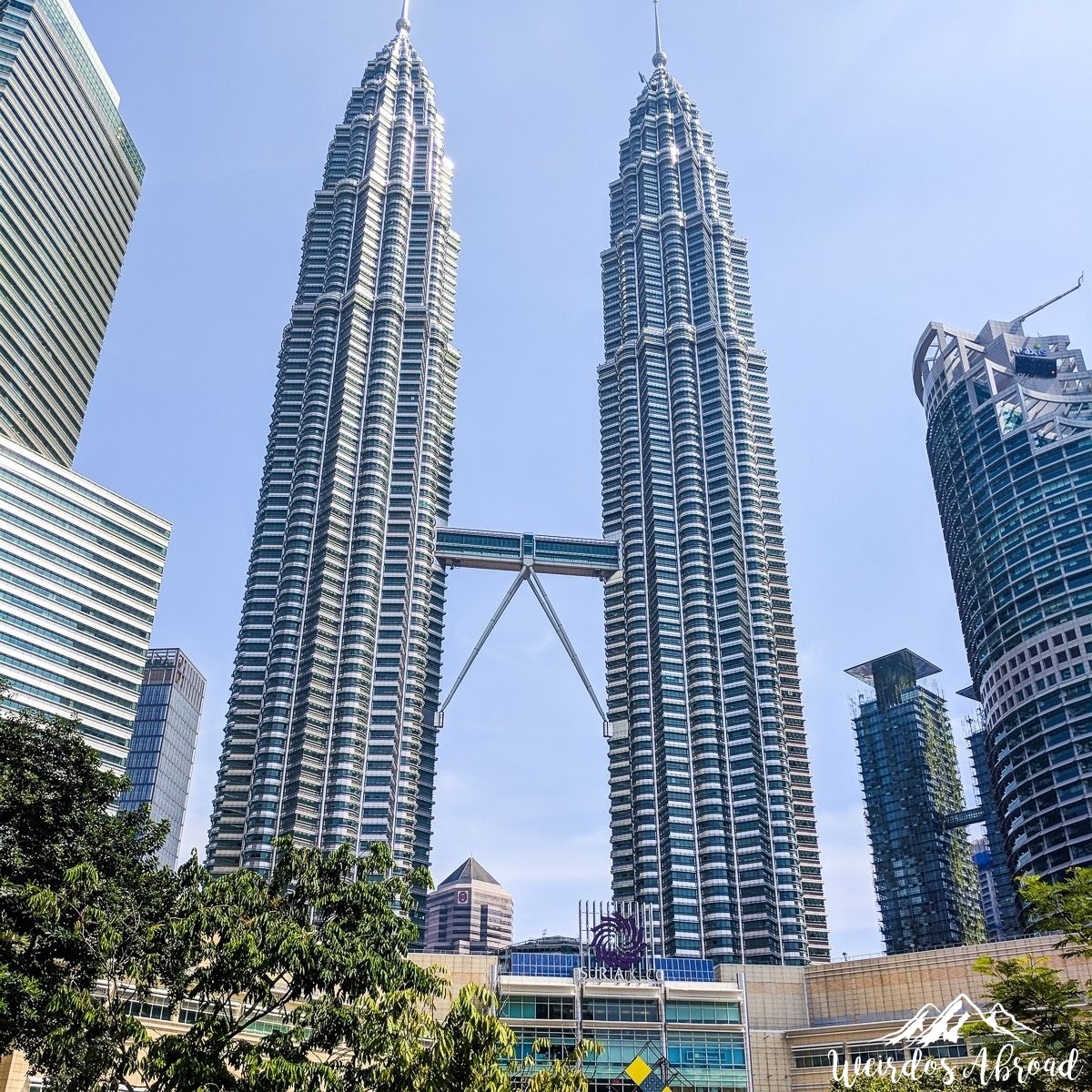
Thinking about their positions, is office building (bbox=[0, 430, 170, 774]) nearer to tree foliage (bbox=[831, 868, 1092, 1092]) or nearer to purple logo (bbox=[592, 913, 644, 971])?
purple logo (bbox=[592, 913, 644, 971])

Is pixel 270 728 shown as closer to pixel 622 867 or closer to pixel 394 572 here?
pixel 394 572

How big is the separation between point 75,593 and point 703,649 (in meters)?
89.1

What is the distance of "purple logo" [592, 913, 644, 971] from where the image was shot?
3711 inches

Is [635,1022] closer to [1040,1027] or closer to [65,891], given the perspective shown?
[65,891]

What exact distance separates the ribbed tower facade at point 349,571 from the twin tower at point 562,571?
14.9 inches

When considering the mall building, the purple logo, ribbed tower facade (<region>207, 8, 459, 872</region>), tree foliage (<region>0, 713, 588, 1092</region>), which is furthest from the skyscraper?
tree foliage (<region>0, 713, 588, 1092</region>)

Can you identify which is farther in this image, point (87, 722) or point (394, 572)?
point (394, 572)

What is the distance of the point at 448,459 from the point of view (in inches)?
7367

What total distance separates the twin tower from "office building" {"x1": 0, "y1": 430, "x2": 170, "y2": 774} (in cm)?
2737

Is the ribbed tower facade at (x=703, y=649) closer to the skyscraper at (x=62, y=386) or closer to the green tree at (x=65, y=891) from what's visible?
the skyscraper at (x=62, y=386)

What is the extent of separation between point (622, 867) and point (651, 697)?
26.1m

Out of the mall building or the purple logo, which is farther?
the purple logo

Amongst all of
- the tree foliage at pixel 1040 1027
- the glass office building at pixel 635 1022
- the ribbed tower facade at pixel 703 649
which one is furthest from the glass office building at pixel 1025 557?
the tree foliage at pixel 1040 1027

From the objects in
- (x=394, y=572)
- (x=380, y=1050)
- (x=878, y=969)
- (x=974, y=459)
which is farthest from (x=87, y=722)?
(x=974, y=459)
